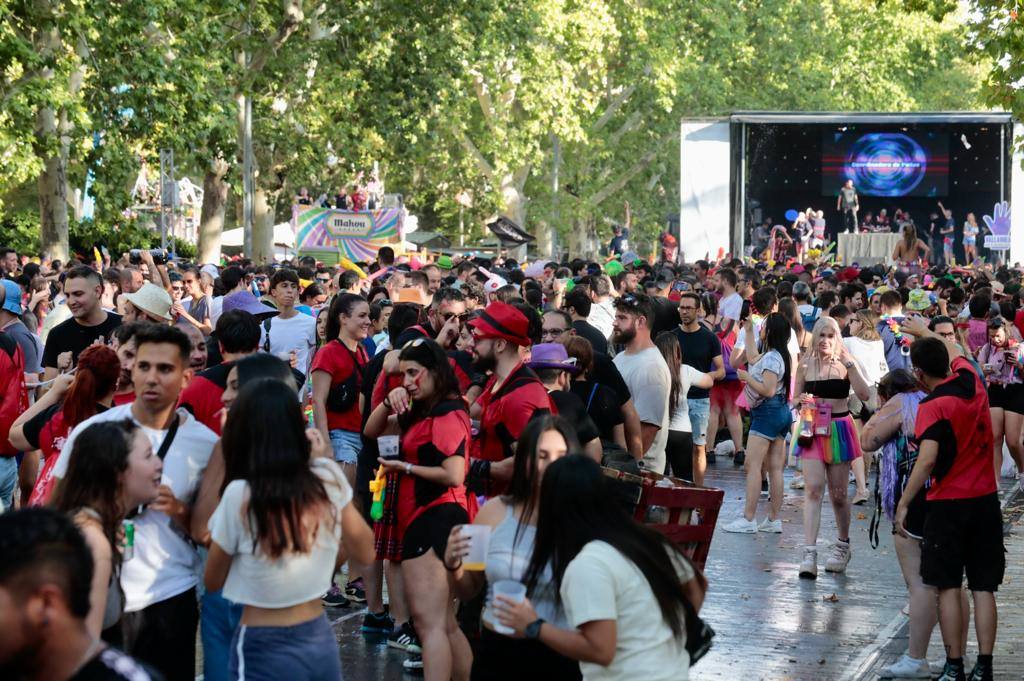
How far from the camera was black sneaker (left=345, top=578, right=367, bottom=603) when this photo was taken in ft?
31.1

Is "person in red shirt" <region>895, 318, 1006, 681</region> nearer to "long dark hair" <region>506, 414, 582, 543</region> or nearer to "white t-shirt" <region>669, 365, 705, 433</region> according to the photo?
"long dark hair" <region>506, 414, 582, 543</region>

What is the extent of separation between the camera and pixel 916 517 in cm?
809

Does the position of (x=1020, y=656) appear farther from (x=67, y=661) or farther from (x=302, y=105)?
(x=302, y=105)

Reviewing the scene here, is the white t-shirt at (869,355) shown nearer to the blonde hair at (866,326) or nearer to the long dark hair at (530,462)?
the blonde hair at (866,326)

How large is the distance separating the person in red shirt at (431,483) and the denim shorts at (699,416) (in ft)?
20.5

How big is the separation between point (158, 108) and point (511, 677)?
19.8 meters

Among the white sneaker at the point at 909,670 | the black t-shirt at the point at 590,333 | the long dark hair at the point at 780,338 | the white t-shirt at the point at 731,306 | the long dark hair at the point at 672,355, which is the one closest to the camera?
the white sneaker at the point at 909,670

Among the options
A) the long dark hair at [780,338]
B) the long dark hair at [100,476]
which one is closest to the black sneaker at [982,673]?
the long dark hair at [780,338]

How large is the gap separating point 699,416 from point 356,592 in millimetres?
4383

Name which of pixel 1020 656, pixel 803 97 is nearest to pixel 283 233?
pixel 803 97

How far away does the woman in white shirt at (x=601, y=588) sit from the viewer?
4375 millimetres

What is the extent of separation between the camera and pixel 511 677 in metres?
5.03

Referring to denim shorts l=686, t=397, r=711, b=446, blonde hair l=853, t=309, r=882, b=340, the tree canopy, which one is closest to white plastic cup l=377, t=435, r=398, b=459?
denim shorts l=686, t=397, r=711, b=446

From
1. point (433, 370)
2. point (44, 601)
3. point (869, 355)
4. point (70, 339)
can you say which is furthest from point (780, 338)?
point (44, 601)
